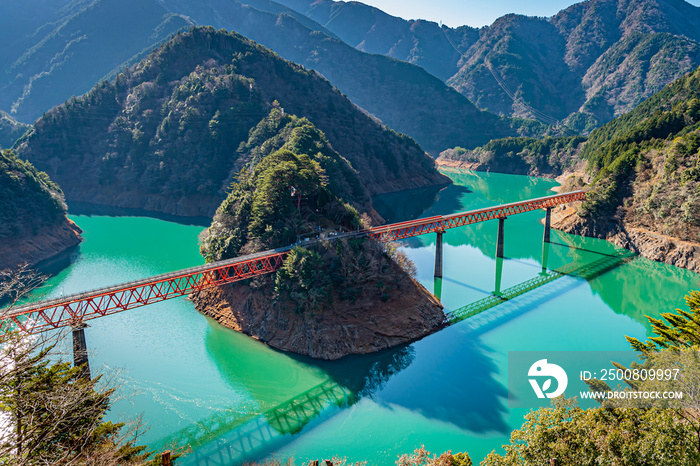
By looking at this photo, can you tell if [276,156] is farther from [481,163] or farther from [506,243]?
[481,163]

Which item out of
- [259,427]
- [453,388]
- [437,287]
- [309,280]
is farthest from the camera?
[437,287]

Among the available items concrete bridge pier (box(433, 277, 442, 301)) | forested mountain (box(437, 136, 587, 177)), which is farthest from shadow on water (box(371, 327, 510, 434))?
forested mountain (box(437, 136, 587, 177))

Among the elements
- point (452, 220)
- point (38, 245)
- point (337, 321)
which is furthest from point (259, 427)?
point (38, 245)

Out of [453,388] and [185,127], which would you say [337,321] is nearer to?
[453,388]

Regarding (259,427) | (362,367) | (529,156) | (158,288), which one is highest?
→ (529,156)

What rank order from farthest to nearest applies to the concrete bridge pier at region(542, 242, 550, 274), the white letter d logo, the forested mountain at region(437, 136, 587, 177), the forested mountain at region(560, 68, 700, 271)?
the forested mountain at region(437, 136, 587, 177) < the concrete bridge pier at region(542, 242, 550, 274) < the forested mountain at region(560, 68, 700, 271) < the white letter d logo

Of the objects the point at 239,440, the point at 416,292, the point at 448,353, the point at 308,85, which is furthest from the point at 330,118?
the point at 239,440

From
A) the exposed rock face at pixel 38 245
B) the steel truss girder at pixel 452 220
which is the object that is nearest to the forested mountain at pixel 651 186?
the steel truss girder at pixel 452 220

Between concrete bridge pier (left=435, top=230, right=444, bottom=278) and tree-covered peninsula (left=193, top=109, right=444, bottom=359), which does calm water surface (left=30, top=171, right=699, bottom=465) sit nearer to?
concrete bridge pier (left=435, top=230, right=444, bottom=278)
